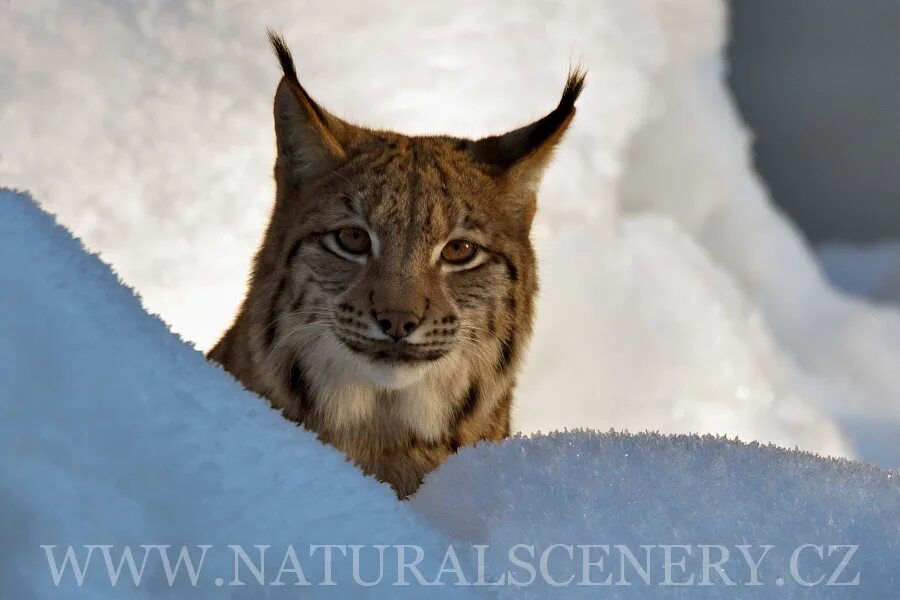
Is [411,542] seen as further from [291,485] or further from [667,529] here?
[667,529]

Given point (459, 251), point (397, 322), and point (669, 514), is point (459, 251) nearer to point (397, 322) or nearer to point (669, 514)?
point (397, 322)

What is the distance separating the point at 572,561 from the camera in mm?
715

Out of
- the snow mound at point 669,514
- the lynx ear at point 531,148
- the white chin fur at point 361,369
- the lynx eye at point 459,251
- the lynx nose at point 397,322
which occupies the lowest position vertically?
the snow mound at point 669,514

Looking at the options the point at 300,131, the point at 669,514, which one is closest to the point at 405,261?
the point at 300,131

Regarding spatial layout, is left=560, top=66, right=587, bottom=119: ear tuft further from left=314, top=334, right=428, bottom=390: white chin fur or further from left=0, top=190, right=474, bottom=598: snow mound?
left=0, top=190, right=474, bottom=598: snow mound

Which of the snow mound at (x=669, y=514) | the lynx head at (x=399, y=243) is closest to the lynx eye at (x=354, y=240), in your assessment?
the lynx head at (x=399, y=243)

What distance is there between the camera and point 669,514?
77 centimetres

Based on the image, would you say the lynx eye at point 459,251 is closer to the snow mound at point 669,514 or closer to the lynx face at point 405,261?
the lynx face at point 405,261

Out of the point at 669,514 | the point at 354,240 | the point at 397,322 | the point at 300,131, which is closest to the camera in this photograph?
the point at 669,514

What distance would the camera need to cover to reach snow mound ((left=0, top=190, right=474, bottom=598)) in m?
0.57

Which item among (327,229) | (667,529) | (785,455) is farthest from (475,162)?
(667,529)

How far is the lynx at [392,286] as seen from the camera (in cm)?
185

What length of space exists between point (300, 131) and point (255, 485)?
57.9 inches

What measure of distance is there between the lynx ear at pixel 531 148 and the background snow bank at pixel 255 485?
1259 millimetres
